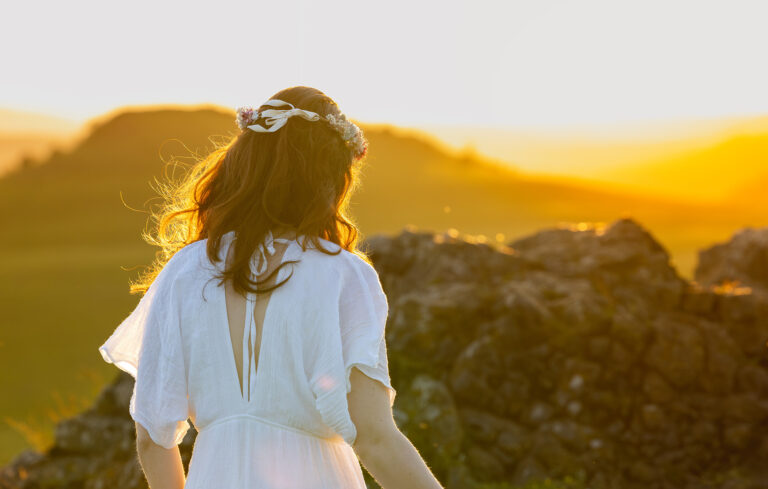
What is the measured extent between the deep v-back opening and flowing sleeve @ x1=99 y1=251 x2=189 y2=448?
186 millimetres

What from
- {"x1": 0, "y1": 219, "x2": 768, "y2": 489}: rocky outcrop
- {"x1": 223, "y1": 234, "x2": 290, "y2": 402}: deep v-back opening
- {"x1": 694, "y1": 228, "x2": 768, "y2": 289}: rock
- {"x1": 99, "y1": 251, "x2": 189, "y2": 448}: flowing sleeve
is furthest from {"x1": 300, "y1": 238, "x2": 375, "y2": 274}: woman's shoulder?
{"x1": 694, "y1": 228, "x2": 768, "y2": 289}: rock

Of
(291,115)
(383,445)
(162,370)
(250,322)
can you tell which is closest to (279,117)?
(291,115)

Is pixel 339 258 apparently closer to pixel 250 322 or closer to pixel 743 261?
pixel 250 322

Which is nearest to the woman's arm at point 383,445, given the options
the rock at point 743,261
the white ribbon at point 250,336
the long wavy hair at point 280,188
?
the white ribbon at point 250,336

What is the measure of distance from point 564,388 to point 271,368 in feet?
17.5

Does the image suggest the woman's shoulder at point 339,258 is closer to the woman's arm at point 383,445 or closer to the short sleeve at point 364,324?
the short sleeve at point 364,324

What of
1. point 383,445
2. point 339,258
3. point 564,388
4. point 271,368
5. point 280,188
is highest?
point 280,188

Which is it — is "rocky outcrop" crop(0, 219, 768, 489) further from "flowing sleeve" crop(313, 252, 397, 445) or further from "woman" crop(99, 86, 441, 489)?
"flowing sleeve" crop(313, 252, 397, 445)

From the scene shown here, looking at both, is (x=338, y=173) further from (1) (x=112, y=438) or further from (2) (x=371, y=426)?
(1) (x=112, y=438)

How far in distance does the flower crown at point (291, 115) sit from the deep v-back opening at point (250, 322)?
416 mm

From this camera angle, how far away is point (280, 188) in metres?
2.73

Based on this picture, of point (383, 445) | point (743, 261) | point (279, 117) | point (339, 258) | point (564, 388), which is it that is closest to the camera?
Answer: point (383, 445)

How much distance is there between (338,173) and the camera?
2887 mm

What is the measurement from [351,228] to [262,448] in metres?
0.80
